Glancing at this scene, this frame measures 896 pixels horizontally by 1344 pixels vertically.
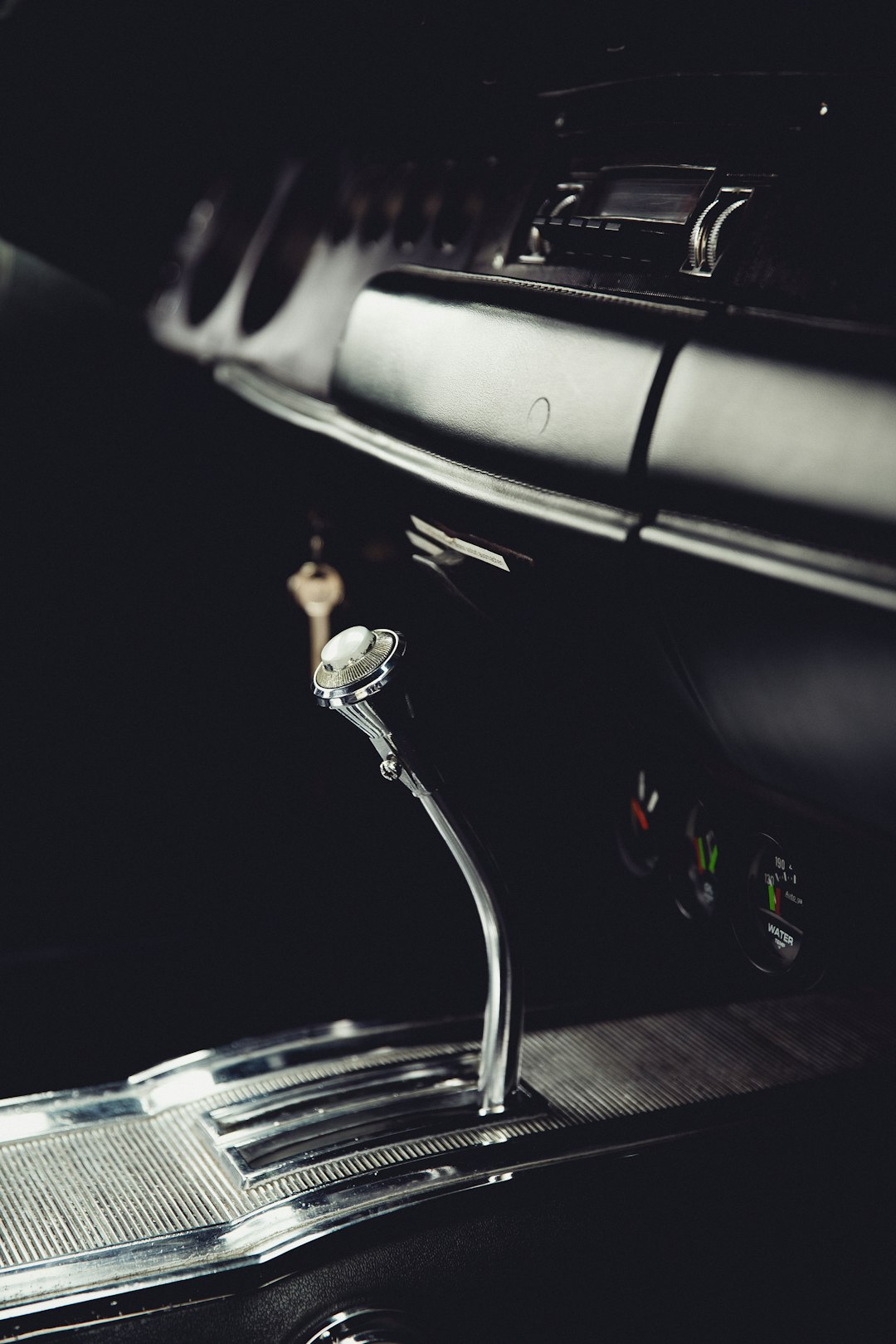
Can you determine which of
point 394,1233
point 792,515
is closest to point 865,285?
point 792,515

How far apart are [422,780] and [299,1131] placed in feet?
1.16

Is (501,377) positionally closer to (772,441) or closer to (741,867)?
(772,441)

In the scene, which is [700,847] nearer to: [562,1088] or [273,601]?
[562,1088]

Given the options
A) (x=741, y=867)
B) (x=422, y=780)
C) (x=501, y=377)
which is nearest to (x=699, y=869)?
(x=741, y=867)

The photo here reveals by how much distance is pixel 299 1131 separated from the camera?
3.82 feet

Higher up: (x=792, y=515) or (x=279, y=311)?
(x=279, y=311)

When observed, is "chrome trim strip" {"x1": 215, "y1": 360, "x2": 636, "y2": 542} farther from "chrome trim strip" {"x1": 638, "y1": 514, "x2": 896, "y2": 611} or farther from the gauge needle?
the gauge needle

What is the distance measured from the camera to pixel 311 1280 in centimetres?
98

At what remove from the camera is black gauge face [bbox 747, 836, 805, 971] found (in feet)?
3.16

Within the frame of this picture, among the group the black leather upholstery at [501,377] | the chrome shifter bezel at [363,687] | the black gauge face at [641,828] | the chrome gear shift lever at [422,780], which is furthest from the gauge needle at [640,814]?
the black leather upholstery at [501,377]

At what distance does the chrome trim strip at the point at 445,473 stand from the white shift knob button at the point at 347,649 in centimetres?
14

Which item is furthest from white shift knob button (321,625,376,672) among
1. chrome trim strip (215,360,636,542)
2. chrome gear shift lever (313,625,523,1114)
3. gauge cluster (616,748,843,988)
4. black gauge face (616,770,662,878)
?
black gauge face (616,770,662,878)

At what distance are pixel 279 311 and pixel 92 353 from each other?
1.75 ft

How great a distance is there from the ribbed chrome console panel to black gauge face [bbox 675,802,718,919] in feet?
0.65
